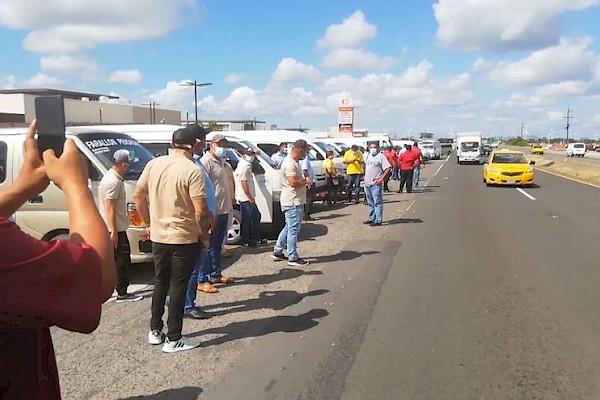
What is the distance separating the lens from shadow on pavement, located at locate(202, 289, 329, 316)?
224 inches

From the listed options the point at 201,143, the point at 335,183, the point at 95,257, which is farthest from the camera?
the point at 335,183

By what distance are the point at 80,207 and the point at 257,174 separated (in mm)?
8656

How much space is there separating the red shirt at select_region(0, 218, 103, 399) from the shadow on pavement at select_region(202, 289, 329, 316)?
421 cm

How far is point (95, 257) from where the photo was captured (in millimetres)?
1343

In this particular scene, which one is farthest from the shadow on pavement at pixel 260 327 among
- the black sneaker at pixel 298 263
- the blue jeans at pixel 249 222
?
the blue jeans at pixel 249 222

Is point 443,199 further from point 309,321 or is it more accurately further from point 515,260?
point 309,321

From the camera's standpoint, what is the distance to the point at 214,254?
6.50 m

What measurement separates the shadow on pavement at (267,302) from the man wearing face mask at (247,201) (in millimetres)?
2577

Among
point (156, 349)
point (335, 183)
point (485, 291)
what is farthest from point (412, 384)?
point (335, 183)

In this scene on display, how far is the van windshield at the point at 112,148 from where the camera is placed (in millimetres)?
6923

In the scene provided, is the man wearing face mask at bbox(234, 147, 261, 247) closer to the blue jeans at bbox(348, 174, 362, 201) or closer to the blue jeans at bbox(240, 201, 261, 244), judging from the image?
the blue jeans at bbox(240, 201, 261, 244)

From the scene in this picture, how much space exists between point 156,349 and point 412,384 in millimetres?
2208

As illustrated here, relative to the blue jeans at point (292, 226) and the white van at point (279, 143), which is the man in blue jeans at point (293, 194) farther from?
the white van at point (279, 143)

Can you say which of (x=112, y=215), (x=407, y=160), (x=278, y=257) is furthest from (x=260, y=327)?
(x=407, y=160)
